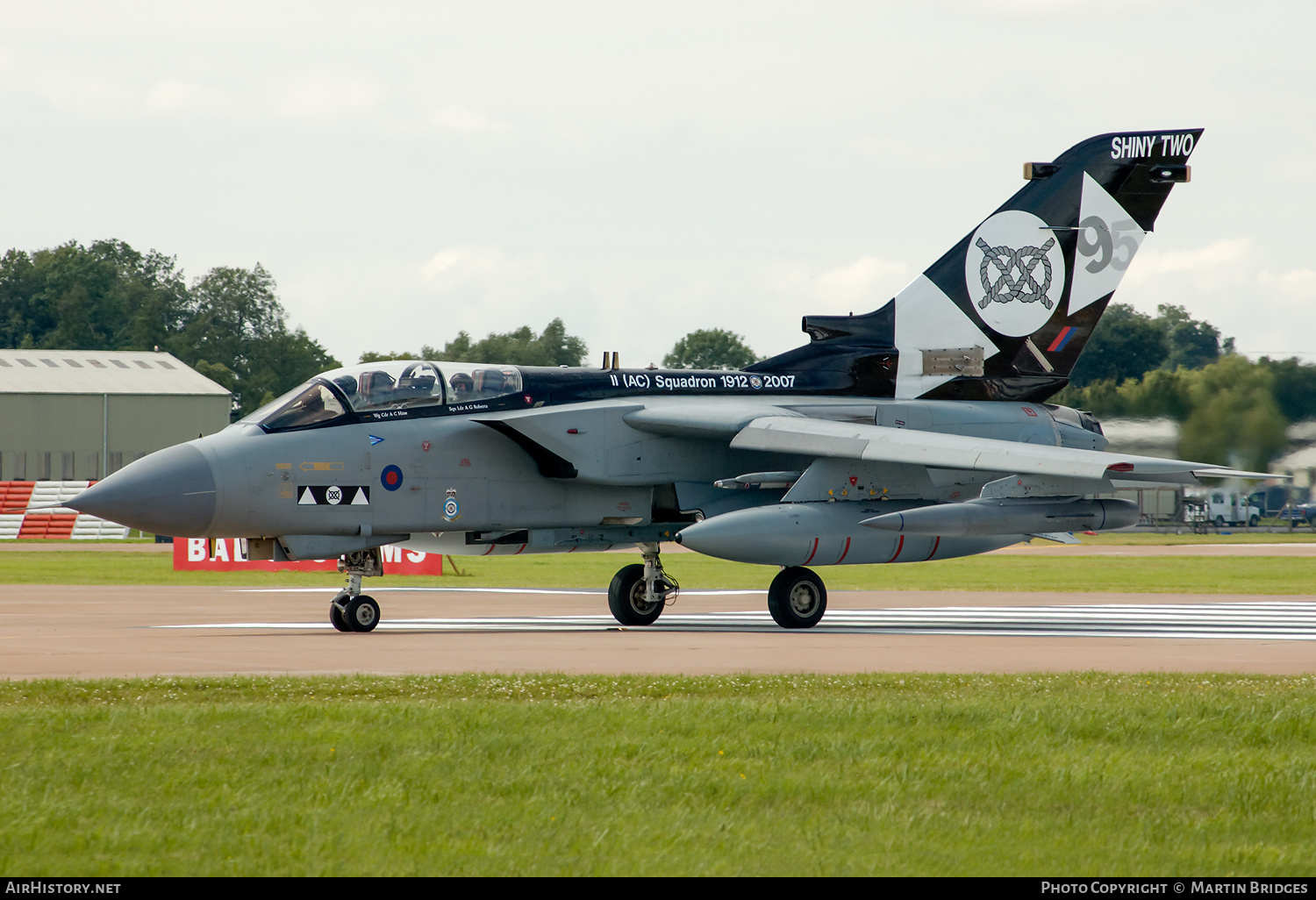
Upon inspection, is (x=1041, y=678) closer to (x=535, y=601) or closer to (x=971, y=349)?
(x=971, y=349)

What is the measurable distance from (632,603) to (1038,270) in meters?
7.46

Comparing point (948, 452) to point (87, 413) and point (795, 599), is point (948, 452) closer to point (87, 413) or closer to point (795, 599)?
point (795, 599)

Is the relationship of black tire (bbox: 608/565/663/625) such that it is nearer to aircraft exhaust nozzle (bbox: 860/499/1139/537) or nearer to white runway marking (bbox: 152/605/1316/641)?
white runway marking (bbox: 152/605/1316/641)

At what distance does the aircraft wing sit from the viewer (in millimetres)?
15789

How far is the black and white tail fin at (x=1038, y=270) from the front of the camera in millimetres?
20406

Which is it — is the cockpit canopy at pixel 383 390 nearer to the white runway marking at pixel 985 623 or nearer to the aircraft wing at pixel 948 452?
the white runway marking at pixel 985 623

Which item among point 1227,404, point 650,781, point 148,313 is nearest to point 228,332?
point 148,313

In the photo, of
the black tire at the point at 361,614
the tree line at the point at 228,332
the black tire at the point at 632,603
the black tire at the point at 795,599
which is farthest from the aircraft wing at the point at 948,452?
the tree line at the point at 228,332

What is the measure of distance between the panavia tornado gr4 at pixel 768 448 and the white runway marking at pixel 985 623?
0.78 metres

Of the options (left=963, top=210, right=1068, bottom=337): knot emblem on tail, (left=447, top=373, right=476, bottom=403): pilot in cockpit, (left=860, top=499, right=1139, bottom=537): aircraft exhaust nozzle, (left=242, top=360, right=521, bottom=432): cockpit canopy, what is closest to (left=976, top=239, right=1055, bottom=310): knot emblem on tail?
(left=963, top=210, right=1068, bottom=337): knot emblem on tail

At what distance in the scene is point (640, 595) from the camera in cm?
1831

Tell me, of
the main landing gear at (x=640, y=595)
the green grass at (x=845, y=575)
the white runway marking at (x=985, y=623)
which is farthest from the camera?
the green grass at (x=845, y=575)

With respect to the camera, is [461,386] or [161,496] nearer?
[161,496]

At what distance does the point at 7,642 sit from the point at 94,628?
236 cm
